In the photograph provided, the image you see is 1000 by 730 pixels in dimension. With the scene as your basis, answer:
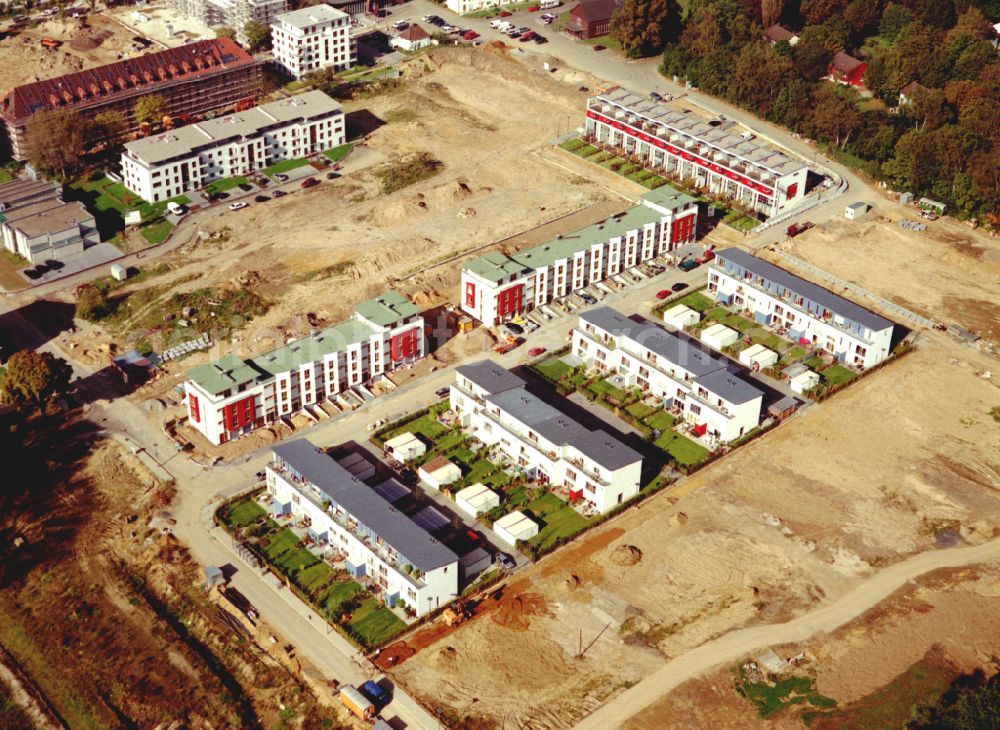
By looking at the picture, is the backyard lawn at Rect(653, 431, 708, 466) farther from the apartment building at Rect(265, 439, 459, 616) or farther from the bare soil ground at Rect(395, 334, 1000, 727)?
the apartment building at Rect(265, 439, 459, 616)

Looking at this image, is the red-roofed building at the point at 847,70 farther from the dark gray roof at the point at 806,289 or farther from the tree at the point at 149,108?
the tree at the point at 149,108

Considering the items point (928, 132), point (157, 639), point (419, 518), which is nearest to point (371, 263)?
point (419, 518)

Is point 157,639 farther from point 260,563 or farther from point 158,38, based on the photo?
point 158,38

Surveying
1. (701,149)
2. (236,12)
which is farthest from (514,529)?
(236,12)

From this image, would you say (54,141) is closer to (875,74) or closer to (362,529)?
(362,529)

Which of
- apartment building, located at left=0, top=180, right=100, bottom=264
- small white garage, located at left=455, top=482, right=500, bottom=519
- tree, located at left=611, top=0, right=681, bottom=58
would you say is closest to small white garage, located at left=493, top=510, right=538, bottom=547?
small white garage, located at left=455, top=482, right=500, bottom=519
